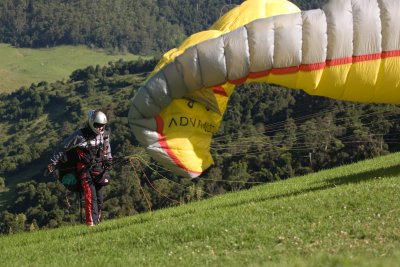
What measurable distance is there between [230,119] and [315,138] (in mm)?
38556

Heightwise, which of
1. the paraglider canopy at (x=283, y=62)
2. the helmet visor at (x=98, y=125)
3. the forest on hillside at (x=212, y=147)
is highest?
the paraglider canopy at (x=283, y=62)

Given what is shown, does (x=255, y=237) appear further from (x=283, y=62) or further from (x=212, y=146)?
(x=212, y=146)

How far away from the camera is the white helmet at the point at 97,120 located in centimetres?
1577

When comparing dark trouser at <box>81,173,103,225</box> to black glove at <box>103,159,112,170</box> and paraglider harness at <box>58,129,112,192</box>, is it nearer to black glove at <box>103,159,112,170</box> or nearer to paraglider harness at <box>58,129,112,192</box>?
paraglider harness at <box>58,129,112,192</box>

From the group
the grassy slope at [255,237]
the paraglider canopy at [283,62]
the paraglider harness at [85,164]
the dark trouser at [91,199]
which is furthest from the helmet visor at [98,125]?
the grassy slope at [255,237]

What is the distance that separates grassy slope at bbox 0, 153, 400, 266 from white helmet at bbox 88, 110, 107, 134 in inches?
84.0

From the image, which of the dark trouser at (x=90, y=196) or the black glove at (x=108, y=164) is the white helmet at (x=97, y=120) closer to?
the black glove at (x=108, y=164)

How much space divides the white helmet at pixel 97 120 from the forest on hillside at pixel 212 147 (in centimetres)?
123

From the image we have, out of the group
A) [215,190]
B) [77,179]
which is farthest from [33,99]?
[77,179]

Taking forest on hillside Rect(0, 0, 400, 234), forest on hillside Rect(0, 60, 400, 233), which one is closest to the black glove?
forest on hillside Rect(0, 0, 400, 234)

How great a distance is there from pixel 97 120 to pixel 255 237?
5613 millimetres

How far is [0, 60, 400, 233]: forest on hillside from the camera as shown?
3795 centimetres

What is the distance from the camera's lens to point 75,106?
178 metres

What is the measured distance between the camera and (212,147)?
62.1 ft
